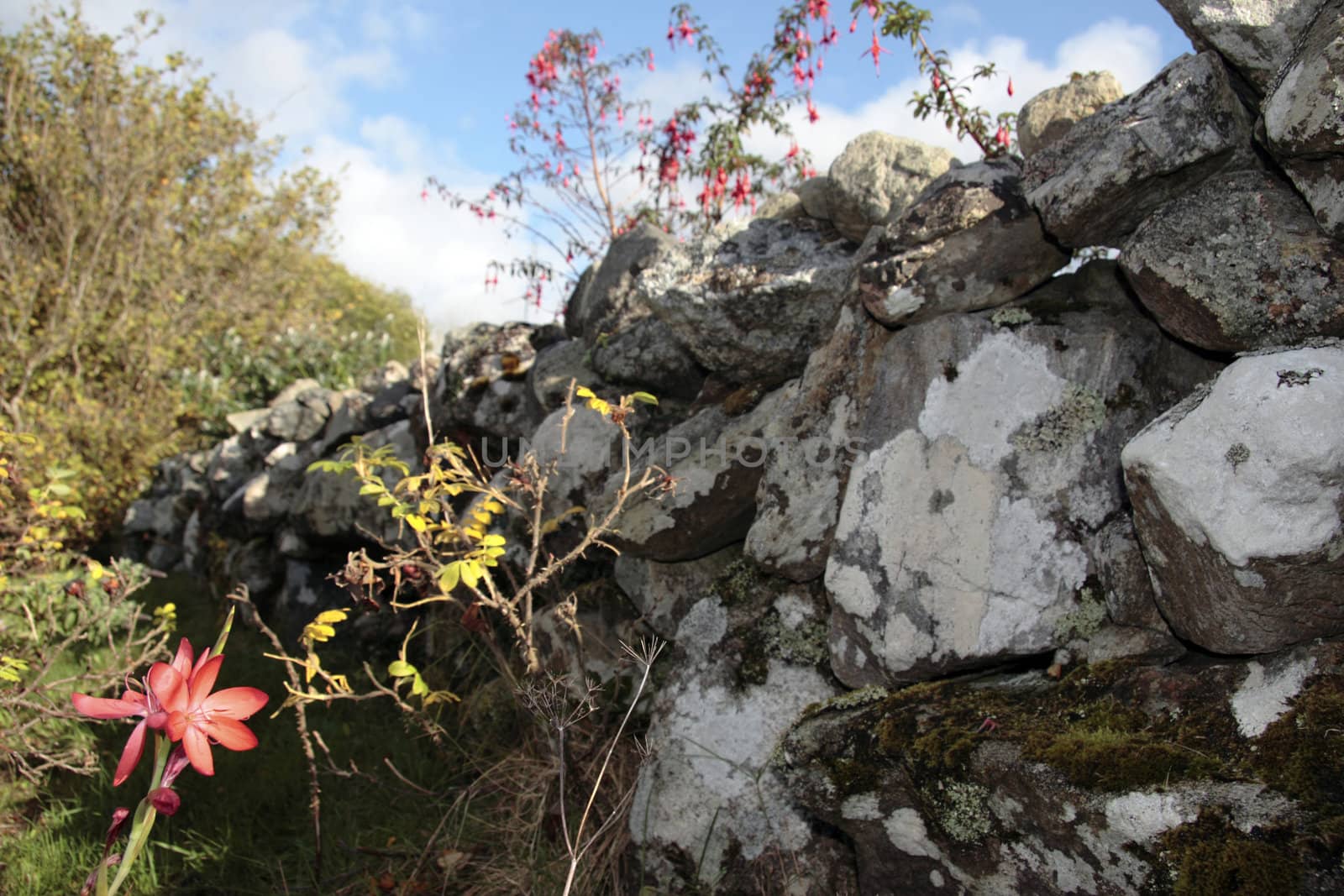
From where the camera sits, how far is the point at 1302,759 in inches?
66.7

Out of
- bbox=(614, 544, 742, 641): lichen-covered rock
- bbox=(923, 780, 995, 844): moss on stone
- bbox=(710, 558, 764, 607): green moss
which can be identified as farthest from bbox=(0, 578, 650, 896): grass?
bbox=(923, 780, 995, 844): moss on stone

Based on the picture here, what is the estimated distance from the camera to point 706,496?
3.20 metres

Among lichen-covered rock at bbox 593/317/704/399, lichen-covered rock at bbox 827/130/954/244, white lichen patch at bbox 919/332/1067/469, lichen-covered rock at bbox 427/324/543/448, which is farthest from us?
lichen-covered rock at bbox 427/324/543/448

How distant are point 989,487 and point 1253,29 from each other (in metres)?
1.34

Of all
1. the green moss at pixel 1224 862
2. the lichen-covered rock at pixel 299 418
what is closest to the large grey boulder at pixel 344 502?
the lichen-covered rock at pixel 299 418

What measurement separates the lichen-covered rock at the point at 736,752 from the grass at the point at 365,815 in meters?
0.26

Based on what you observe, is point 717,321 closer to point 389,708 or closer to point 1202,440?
point 1202,440

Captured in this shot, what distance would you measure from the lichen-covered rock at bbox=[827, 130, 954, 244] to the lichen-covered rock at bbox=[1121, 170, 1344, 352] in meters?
1.29

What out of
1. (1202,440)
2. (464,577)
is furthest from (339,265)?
(1202,440)

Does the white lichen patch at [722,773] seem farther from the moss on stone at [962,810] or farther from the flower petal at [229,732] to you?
the flower petal at [229,732]

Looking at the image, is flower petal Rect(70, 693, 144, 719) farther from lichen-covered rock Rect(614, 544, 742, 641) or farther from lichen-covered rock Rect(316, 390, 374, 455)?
lichen-covered rock Rect(316, 390, 374, 455)

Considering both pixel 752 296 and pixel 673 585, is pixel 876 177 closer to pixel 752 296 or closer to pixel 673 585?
pixel 752 296

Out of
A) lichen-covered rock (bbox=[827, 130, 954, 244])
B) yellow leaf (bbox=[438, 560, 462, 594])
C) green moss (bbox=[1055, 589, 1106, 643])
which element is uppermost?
lichen-covered rock (bbox=[827, 130, 954, 244])

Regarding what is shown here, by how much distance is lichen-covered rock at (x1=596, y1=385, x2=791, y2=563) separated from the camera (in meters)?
3.21
